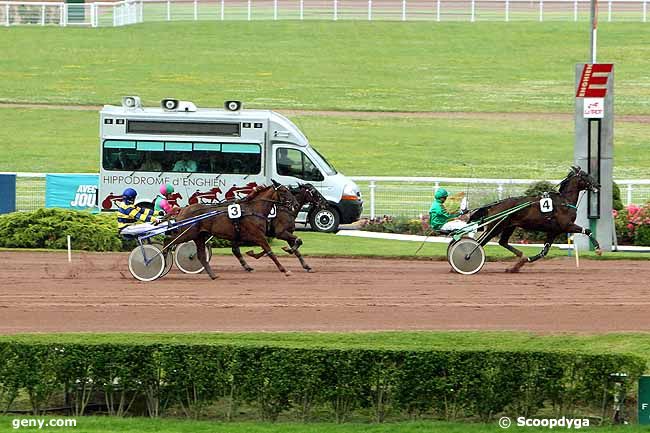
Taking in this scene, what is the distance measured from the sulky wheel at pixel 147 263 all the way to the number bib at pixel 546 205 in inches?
215

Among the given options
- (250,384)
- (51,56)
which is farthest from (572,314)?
(51,56)

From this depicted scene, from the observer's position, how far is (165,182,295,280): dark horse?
19.2m

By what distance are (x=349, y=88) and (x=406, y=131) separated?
21.9 feet

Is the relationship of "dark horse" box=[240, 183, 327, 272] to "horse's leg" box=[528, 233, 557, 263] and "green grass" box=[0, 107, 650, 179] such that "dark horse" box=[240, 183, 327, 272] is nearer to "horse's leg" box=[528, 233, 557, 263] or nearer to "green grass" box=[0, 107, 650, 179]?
"horse's leg" box=[528, 233, 557, 263]

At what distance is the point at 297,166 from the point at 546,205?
8516 millimetres

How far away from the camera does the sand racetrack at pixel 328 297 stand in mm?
16406

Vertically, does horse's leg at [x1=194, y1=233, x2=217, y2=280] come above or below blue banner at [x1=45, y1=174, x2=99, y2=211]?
below

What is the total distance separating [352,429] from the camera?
40.2 ft

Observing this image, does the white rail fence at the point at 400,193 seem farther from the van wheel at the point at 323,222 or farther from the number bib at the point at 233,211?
the number bib at the point at 233,211

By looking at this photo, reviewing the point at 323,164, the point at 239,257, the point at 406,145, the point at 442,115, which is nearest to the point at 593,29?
the point at 323,164

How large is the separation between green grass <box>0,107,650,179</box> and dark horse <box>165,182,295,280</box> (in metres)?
15.9

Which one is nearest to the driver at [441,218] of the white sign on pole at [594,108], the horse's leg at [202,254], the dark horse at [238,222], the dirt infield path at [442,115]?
the dark horse at [238,222]

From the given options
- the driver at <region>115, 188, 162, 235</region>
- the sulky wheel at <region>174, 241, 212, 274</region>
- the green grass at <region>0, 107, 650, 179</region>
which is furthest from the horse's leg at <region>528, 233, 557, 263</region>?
the green grass at <region>0, 107, 650, 179</region>

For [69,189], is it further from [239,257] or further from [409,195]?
[239,257]
